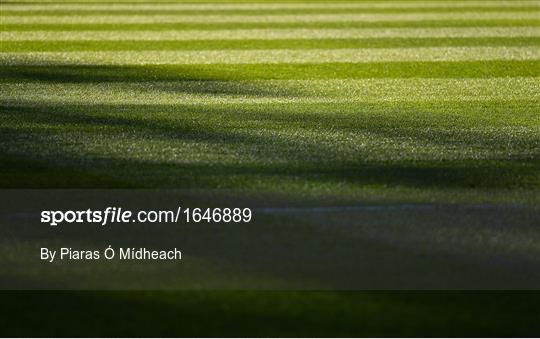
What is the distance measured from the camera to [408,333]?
442 cm

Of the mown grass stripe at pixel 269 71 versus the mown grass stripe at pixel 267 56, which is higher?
the mown grass stripe at pixel 267 56

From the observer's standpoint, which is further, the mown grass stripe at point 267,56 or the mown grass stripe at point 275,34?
the mown grass stripe at point 275,34

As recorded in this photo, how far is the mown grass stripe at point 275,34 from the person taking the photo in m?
14.0

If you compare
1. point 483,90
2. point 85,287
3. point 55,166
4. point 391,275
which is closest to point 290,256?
point 391,275

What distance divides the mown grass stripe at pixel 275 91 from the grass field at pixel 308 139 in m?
0.03

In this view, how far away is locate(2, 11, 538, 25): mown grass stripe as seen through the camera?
16.0 metres

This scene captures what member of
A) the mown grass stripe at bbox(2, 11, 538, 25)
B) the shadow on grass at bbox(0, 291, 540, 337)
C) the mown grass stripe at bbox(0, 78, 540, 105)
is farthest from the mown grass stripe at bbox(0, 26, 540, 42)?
the shadow on grass at bbox(0, 291, 540, 337)

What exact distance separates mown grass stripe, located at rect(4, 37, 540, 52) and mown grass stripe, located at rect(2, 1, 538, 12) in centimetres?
432

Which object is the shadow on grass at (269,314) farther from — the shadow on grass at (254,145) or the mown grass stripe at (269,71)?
the mown grass stripe at (269,71)

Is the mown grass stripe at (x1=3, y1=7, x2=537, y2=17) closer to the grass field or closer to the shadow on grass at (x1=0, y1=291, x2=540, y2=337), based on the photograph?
the grass field

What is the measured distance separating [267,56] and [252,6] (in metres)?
6.18

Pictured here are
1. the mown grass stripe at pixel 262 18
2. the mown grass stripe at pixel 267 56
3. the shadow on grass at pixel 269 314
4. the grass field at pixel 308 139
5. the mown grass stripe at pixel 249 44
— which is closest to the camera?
the shadow on grass at pixel 269 314

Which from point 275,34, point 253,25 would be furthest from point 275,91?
point 253,25

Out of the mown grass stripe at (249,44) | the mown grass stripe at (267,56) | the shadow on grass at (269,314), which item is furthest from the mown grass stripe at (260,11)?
the shadow on grass at (269,314)
